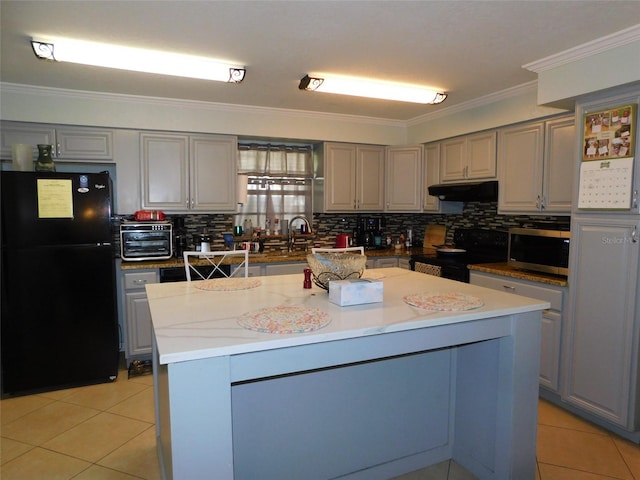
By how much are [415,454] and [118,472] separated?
1567 mm

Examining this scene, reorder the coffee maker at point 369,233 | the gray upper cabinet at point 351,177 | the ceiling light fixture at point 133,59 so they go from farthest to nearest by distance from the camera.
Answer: the coffee maker at point 369,233, the gray upper cabinet at point 351,177, the ceiling light fixture at point 133,59

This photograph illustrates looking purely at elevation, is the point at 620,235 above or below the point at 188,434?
above

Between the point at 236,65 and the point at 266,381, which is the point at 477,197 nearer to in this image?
the point at 236,65

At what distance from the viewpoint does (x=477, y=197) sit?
3.61 meters

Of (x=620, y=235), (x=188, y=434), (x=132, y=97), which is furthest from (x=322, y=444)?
(x=132, y=97)

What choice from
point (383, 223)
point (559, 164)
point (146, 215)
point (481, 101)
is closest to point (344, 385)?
point (559, 164)

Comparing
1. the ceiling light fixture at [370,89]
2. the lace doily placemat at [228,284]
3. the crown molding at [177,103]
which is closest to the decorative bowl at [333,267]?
the lace doily placemat at [228,284]

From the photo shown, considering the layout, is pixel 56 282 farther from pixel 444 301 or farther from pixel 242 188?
pixel 444 301

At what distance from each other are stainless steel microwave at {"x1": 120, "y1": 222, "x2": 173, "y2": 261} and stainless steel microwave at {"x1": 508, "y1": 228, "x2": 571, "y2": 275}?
2.87 metres

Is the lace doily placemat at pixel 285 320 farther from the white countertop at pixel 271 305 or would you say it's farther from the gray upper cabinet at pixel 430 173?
the gray upper cabinet at pixel 430 173

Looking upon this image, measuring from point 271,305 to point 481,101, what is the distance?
2828mm

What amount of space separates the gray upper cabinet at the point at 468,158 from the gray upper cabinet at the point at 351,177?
71 cm

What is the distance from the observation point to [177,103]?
Result: 11.7ft

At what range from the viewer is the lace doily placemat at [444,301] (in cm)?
172
